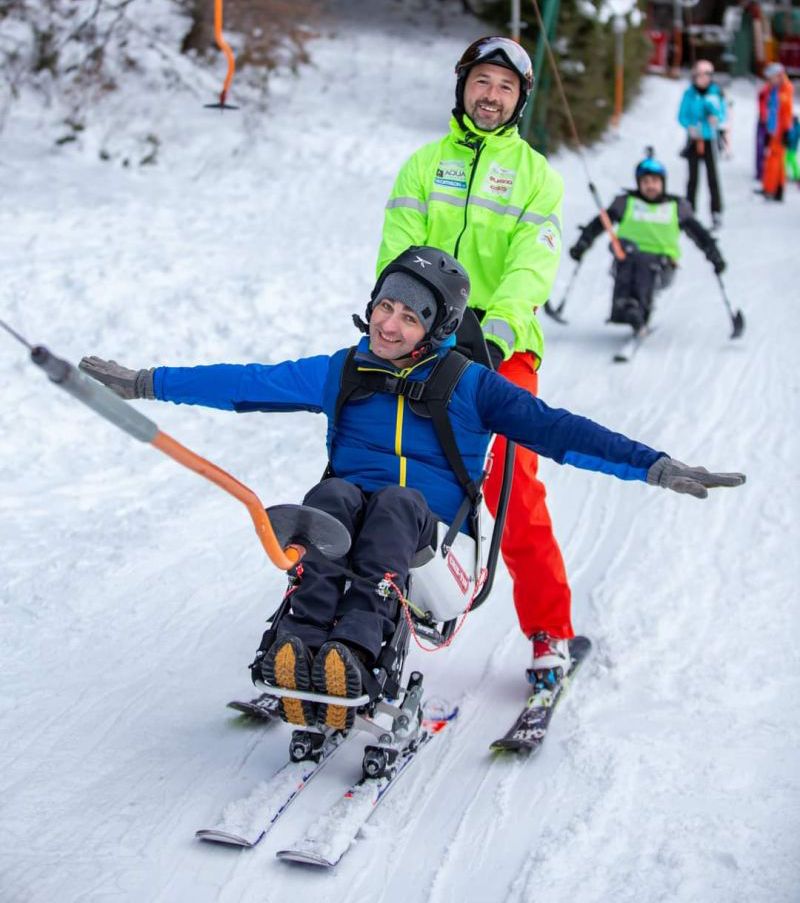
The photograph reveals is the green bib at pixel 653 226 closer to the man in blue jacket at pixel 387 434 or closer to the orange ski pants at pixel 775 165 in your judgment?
the man in blue jacket at pixel 387 434

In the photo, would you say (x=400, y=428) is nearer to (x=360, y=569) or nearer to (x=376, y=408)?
(x=376, y=408)

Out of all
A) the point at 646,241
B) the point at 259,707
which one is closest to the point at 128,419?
the point at 259,707

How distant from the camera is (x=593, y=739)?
12.9ft

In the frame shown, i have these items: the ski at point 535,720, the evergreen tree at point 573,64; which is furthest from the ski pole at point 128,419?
the evergreen tree at point 573,64

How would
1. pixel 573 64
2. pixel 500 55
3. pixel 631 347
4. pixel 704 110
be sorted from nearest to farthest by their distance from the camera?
pixel 500 55 → pixel 631 347 → pixel 704 110 → pixel 573 64

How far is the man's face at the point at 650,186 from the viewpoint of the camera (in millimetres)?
9125

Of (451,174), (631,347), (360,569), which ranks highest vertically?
(451,174)

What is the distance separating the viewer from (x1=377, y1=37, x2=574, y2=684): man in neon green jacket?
4.20 metres

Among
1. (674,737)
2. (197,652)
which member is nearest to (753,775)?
(674,737)

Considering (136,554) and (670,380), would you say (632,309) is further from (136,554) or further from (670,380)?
(136,554)

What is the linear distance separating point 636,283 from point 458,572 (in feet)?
19.3

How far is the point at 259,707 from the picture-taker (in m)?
3.91

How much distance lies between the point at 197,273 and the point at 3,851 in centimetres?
635

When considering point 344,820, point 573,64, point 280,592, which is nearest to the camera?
point 344,820
